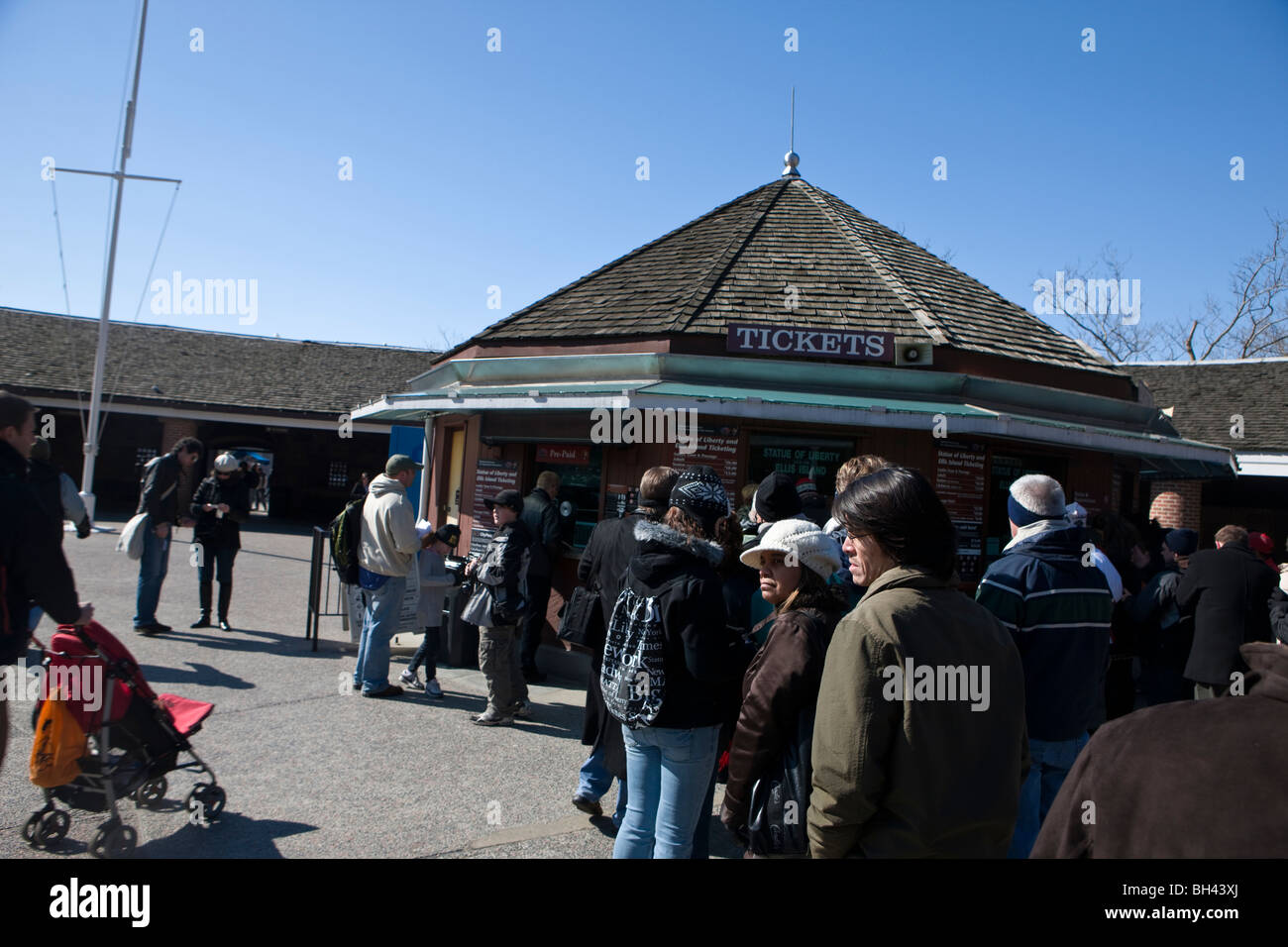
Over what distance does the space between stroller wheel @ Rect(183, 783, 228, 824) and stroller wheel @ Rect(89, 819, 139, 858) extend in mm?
479

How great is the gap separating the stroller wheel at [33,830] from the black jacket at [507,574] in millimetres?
2774

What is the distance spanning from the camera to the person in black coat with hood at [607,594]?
13.1 ft

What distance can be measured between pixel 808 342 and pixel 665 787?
6.02 metres

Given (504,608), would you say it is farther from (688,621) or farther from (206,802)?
(688,621)

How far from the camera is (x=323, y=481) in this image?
25.4m

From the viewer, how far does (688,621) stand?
314 cm

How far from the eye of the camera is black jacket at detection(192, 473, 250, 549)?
8711 millimetres

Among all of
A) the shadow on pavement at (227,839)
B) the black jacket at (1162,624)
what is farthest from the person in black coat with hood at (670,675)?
the black jacket at (1162,624)

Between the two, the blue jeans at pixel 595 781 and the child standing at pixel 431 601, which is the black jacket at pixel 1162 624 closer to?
the blue jeans at pixel 595 781

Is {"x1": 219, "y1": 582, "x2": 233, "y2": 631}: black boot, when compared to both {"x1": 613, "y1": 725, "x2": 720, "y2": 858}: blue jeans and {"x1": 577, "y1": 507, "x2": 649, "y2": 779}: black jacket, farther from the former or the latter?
{"x1": 613, "y1": 725, "x2": 720, "y2": 858}: blue jeans

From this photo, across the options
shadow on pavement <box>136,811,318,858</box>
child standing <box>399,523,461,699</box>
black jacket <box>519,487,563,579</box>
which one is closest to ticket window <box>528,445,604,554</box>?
black jacket <box>519,487,563,579</box>
